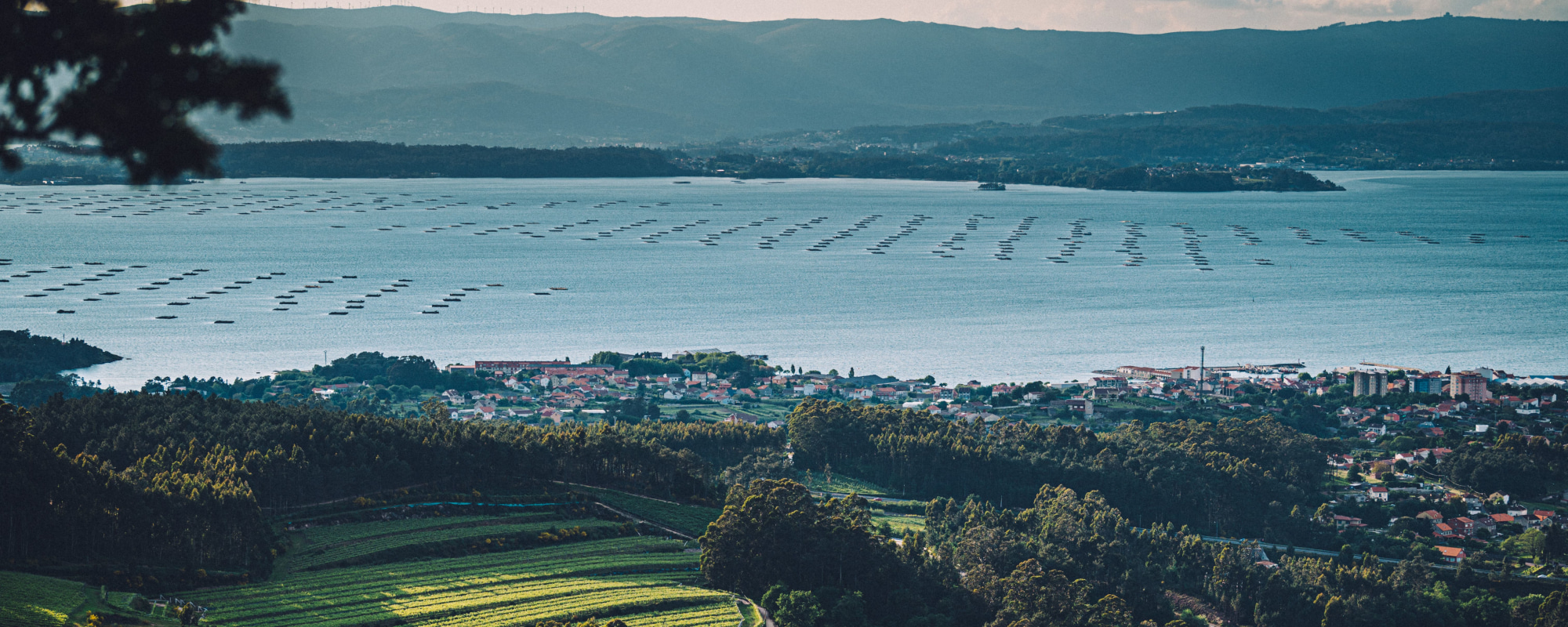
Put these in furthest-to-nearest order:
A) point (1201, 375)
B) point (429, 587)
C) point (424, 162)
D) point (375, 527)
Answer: point (424, 162) < point (1201, 375) < point (375, 527) < point (429, 587)

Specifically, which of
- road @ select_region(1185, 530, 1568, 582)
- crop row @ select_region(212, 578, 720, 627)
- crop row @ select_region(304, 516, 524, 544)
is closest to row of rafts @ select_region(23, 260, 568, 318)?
crop row @ select_region(304, 516, 524, 544)

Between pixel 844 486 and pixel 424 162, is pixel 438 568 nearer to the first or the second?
pixel 844 486

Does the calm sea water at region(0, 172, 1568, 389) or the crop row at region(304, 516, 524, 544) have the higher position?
the calm sea water at region(0, 172, 1568, 389)

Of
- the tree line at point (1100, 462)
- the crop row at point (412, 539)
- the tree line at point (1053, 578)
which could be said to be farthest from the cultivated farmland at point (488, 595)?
the tree line at point (1100, 462)

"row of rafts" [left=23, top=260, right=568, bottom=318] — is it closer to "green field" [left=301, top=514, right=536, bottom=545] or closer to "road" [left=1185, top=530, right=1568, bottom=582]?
"green field" [left=301, top=514, right=536, bottom=545]

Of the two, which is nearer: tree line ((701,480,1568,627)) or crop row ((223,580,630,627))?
crop row ((223,580,630,627))

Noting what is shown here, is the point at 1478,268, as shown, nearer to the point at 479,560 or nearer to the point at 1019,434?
the point at 1019,434

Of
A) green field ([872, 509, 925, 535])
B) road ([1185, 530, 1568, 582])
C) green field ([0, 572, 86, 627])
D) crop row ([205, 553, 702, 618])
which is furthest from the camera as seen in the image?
green field ([872, 509, 925, 535])

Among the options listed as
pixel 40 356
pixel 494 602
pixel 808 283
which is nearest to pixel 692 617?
pixel 494 602
